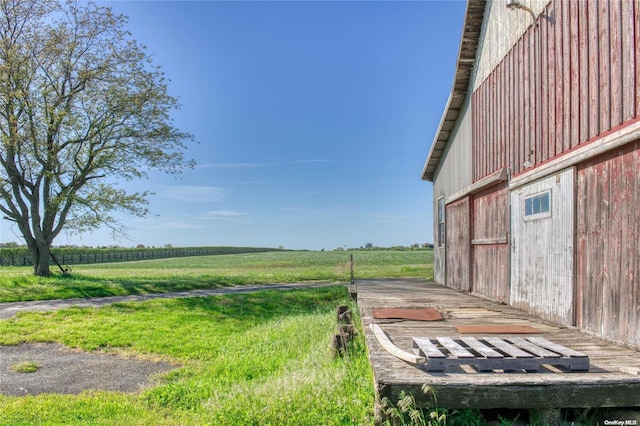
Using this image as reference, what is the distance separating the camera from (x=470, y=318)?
6.72 metres

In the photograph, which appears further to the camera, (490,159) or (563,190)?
(490,159)

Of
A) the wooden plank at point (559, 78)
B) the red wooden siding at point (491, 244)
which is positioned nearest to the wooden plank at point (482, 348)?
the wooden plank at point (559, 78)

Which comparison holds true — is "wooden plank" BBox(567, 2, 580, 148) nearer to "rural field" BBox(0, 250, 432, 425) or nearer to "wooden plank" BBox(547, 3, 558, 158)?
"wooden plank" BBox(547, 3, 558, 158)

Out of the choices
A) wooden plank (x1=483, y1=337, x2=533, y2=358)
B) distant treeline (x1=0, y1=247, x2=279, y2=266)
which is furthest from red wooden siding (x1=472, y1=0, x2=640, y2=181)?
distant treeline (x1=0, y1=247, x2=279, y2=266)

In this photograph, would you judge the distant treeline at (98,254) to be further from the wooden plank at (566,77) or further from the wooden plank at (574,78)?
the wooden plank at (574,78)

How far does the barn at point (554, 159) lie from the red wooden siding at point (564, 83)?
18mm

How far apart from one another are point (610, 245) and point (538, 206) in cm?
189

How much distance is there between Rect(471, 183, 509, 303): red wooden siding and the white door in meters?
0.45

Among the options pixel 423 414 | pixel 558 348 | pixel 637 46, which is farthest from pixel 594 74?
pixel 423 414

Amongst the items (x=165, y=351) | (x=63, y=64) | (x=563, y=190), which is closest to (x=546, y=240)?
(x=563, y=190)

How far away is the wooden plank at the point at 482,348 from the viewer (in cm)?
386

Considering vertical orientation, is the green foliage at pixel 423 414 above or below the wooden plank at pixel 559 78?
below

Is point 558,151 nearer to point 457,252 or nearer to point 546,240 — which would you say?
point 546,240

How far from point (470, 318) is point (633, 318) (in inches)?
91.9
